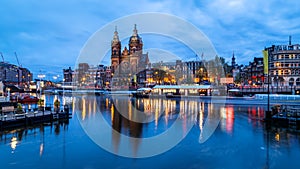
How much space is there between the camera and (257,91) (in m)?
61.6

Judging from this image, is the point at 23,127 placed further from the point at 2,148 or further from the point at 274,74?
the point at 274,74

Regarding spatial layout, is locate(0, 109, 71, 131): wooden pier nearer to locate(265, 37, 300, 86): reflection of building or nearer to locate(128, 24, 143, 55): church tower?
locate(265, 37, 300, 86): reflection of building

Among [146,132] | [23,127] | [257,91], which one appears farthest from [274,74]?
[23,127]

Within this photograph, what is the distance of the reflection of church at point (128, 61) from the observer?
143250mm

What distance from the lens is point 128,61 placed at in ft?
498

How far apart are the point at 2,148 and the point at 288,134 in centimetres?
1842

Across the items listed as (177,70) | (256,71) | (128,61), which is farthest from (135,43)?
(256,71)

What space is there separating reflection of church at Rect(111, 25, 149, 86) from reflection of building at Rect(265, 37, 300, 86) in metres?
77.9

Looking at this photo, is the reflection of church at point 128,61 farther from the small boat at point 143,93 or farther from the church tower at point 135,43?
the small boat at point 143,93

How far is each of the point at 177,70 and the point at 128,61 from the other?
36.6 metres

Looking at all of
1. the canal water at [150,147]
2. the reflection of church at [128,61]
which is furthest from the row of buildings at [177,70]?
the canal water at [150,147]

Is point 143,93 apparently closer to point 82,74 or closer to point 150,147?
point 150,147

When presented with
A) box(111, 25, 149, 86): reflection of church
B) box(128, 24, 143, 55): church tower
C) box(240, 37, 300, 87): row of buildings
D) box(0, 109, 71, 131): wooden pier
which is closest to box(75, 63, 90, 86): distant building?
box(111, 25, 149, 86): reflection of church

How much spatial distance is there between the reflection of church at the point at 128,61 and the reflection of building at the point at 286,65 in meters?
77.9
